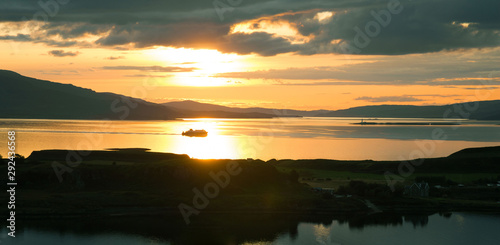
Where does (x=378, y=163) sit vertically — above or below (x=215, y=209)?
above

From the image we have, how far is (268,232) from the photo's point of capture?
7156 centimetres

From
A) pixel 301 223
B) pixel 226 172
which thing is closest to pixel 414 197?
pixel 301 223

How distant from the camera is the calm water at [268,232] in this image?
66125 millimetres

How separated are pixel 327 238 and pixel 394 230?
1310 centimetres

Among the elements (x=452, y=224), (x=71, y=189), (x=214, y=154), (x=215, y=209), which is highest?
(x=214, y=154)

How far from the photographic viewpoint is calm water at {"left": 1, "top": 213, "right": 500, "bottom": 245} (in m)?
66.1

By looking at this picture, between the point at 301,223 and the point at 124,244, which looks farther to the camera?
the point at 301,223

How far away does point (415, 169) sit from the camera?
130m

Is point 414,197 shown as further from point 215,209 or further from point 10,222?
point 10,222

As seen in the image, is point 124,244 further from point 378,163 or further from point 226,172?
point 378,163

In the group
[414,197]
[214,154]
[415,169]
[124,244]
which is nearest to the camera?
[124,244]

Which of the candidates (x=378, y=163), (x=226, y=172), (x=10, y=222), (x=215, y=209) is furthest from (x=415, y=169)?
(x=10, y=222)

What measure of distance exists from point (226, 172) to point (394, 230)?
109ft

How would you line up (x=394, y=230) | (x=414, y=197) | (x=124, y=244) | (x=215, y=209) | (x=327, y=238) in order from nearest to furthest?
(x=124, y=244) < (x=327, y=238) < (x=394, y=230) < (x=215, y=209) < (x=414, y=197)
